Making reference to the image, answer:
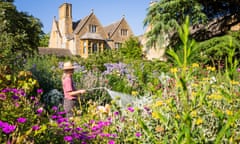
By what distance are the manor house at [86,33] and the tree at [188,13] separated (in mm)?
26260

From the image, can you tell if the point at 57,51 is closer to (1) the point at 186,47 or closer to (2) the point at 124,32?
(2) the point at 124,32

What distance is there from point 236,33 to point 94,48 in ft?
103

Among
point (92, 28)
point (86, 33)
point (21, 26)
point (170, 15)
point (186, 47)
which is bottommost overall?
point (186, 47)

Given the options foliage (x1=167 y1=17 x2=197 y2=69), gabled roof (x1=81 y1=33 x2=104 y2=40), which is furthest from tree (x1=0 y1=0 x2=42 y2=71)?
foliage (x1=167 y1=17 x2=197 y2=69)

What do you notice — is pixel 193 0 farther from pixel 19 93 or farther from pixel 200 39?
pixel 19 93

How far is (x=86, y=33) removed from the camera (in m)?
43.8

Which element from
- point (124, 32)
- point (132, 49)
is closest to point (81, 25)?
point (124, 32)

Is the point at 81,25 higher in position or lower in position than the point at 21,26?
higher

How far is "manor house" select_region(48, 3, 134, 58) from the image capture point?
4362cm

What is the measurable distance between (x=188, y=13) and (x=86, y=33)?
29469mm

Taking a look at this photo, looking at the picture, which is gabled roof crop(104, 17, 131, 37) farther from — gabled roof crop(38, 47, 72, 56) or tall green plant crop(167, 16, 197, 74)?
tall green plant crop(167, 16, 197, 74)

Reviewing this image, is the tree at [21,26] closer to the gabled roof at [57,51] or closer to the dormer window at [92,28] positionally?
the gabled roof at [57,51]

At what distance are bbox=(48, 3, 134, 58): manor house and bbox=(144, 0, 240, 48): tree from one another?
86.2 ft

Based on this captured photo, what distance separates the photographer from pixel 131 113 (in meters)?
3.74
